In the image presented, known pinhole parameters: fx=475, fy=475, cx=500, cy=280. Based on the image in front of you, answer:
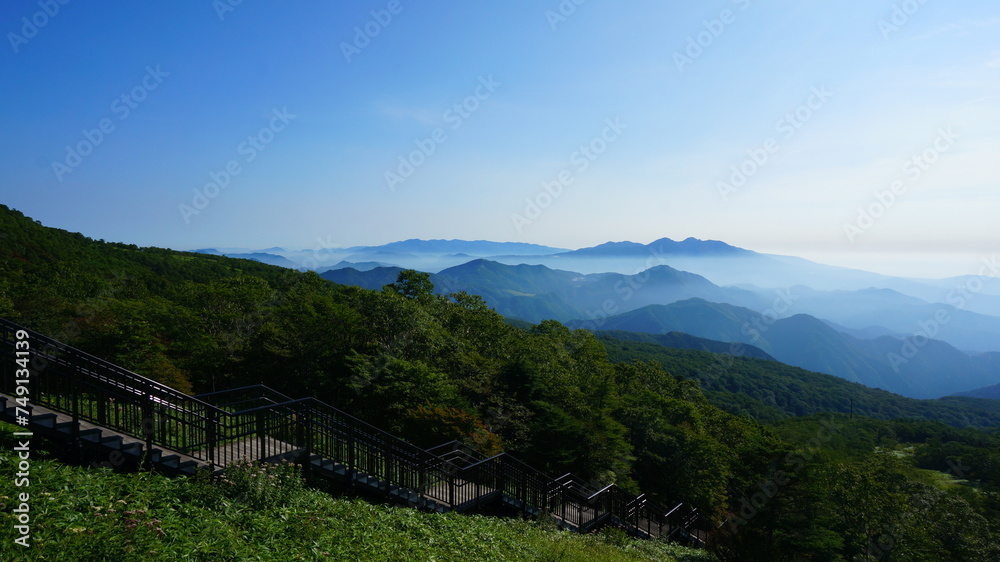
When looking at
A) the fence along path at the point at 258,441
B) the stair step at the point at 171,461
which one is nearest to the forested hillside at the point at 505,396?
the fence along path at the point at 258,441

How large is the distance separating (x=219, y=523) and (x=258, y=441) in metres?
3.20

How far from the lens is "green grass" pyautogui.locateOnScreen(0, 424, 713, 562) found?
184 inches

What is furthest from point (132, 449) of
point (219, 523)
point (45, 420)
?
point (219, 523)

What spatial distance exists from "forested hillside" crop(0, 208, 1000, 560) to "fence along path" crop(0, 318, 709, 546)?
3.22 m

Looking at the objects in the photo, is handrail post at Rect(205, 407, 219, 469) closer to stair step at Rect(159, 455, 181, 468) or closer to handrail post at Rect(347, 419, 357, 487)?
stair step at Rect(159, 455, 181, 468)

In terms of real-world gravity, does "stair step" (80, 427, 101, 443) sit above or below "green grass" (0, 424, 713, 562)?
above

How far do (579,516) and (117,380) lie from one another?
1064 centimetres

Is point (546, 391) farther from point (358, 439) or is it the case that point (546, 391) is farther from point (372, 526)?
point (372, 526)

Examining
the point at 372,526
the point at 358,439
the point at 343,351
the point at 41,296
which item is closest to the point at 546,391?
the point at 343,351

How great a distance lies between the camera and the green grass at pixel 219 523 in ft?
15.3

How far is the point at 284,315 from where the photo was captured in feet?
99.8

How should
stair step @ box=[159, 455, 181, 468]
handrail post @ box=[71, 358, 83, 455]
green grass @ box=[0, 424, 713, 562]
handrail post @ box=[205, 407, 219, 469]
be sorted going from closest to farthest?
green grass @ box=[0, 424, 713, 562]
handrail post @ box=[71, 358, 83, 455]
stair step @ box=[159, 455, 181, 468]
handrail post @ box=[205, 407, 219, 469]

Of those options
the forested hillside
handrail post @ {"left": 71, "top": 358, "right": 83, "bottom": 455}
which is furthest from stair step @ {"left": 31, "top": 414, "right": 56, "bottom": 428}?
the forested hillside

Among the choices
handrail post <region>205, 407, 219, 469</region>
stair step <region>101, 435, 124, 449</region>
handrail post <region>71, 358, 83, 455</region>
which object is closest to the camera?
handrail post <region>71, 358, 83, 455</region>
